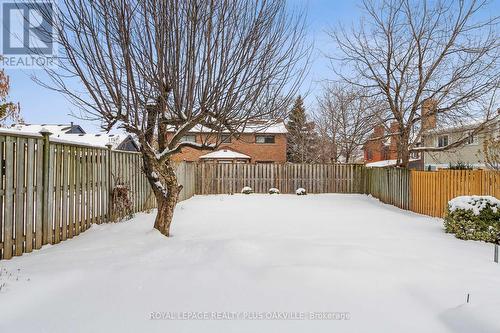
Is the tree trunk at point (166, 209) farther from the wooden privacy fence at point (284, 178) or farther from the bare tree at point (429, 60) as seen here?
the wooden privacy fence at point (284, 178)

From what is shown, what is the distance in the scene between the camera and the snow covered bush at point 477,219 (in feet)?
20.7

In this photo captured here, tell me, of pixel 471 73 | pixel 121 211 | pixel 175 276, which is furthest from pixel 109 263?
pixel 471 73

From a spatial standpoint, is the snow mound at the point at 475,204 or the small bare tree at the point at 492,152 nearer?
the snow mound at the point at 475,204

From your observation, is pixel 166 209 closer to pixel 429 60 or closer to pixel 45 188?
pixel 45 188

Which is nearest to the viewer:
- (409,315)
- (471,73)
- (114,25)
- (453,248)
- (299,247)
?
(409,315)

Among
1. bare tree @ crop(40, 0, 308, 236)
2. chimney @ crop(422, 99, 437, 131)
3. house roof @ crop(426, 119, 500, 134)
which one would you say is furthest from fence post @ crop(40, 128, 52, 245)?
house roof @ crop(426, 119, 500, 134)

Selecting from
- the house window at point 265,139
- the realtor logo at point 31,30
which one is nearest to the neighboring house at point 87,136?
the house window at point 265,139

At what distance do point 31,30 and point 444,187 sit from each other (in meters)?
10.5

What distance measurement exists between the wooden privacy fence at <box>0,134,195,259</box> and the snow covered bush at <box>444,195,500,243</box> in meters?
7.33

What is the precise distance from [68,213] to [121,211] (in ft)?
6.71

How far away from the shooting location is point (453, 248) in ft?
18.3

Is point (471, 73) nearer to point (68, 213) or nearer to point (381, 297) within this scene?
point (381, 297)

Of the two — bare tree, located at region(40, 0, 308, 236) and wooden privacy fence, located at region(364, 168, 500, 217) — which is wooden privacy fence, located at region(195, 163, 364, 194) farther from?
bare tree, located at region(40, 0, 308, 236)

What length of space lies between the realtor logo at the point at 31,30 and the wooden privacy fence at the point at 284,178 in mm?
12528
